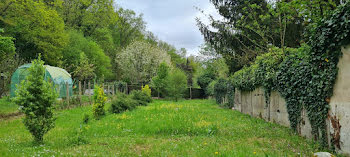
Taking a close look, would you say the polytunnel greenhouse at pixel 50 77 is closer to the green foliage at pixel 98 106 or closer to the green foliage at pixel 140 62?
the green foliage at pixel 98 106

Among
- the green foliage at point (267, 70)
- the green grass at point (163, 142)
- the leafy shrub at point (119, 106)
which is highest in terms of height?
the green foliage at point (267, 70)

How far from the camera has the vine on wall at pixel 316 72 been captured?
4.18 meters

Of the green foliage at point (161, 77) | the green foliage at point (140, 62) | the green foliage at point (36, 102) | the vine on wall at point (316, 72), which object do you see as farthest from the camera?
the green foliage at point (140, 62)

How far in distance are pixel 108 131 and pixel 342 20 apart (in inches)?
258

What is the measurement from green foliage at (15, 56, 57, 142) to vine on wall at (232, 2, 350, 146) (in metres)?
6.29

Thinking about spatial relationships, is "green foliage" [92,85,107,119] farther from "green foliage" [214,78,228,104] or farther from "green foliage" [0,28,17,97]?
"green foliage" [214,78,228,104]

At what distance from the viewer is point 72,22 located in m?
31.7

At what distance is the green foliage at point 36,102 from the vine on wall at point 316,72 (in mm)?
6286

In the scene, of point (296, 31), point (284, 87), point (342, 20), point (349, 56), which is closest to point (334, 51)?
point (349, 56)

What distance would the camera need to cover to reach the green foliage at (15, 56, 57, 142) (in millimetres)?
5508

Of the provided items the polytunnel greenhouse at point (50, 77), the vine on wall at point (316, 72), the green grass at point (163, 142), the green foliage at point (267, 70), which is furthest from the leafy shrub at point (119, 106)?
the vine on wall at point (316, 72)

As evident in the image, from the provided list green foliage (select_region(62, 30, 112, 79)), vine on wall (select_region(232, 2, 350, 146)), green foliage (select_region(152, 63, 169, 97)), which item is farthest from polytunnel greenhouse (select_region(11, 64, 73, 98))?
vine on wall (select_region(232, 2, 350, 146))

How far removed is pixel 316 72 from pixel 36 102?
654 centimetres

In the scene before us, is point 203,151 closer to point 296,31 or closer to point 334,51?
point 334,51
